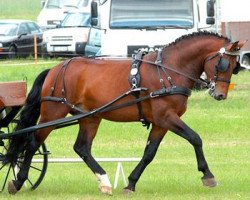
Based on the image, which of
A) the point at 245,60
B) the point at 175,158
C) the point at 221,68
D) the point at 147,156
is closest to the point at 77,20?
the point at 245,60

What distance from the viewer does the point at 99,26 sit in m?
24.2

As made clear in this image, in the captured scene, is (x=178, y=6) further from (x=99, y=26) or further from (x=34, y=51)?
(x=34, y=51)

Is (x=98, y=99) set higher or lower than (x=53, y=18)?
higher

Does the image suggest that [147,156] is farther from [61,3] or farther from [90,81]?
[61,3]

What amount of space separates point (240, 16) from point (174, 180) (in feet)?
58.9

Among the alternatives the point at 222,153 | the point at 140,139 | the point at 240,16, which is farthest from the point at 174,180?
the point at 240,16

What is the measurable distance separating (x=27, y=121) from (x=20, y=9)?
5713 centimetres

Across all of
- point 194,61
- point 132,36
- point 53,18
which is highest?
point 194,61

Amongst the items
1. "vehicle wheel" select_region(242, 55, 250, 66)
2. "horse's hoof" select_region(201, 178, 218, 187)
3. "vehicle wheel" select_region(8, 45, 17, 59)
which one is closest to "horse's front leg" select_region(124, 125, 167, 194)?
"horse's hoof" select_region(201, 178, 218, 187)

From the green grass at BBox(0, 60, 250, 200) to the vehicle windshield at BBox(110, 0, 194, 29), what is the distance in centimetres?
184

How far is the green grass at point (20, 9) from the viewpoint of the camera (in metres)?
64.4

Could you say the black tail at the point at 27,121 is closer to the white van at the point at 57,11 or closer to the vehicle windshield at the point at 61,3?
the white van at the point at 57,11

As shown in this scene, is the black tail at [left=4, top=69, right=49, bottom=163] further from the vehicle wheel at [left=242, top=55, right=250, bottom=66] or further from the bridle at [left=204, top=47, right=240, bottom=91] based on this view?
the vehicle wheel at [left=242, top=55, right=250, bottom=66]

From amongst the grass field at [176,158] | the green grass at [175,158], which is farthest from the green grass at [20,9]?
the green grass at [175,158]
